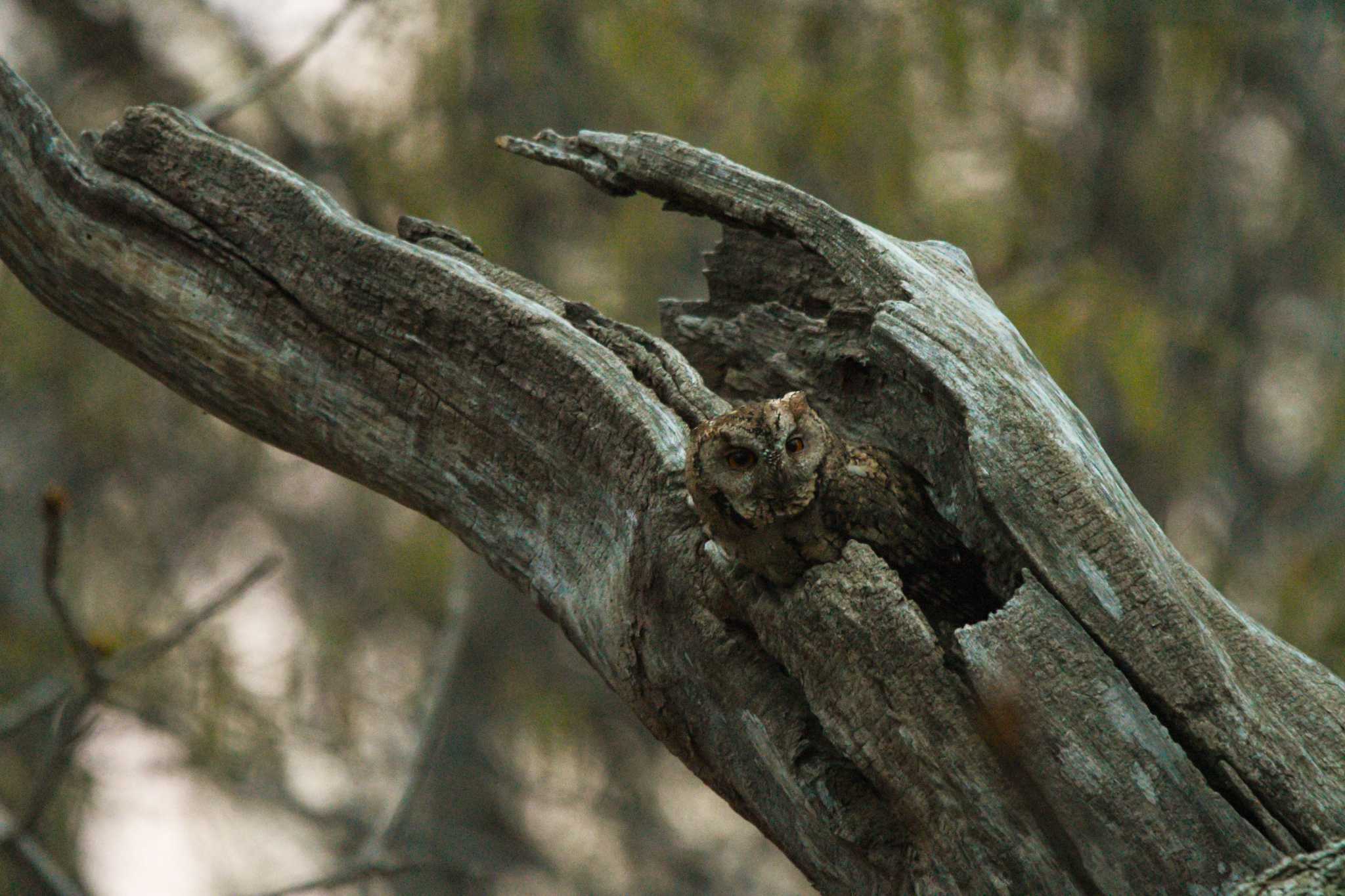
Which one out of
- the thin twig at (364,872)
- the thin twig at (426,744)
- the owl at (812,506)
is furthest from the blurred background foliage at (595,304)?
the owl at (812,506)

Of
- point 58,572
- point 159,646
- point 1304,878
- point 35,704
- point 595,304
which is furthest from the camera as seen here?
point 595,304

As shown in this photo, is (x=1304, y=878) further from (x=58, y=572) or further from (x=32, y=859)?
(x=32, y=859)

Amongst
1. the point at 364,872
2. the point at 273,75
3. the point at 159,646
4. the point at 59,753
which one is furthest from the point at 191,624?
the point at 273,75

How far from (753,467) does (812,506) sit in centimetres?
9

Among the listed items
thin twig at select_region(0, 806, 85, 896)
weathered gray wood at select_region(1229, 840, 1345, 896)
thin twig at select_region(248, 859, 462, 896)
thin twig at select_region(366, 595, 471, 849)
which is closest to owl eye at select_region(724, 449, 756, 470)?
weathered gray wood at select_region(1229, 840, 1345, 896)

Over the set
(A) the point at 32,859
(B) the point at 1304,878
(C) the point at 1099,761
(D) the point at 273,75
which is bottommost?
(B) the point at 1304,878

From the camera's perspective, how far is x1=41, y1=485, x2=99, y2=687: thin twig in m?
2.06

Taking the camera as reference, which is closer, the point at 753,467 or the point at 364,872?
the point at 753,467

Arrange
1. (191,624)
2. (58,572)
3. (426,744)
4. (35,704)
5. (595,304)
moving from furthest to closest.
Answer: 1. (595,304)
2. (35,704)
3. (426,744)
4. (191,624)
5. (58,572)

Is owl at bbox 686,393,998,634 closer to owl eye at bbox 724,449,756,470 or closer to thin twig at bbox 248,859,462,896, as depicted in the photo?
owl eye at bbox 724,449,756,470

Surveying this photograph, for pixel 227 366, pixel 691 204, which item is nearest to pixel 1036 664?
pixel 691 204

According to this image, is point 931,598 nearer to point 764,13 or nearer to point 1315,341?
point 764,13

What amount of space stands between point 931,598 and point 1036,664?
0.19 metres

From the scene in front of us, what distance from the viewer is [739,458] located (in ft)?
4.56
